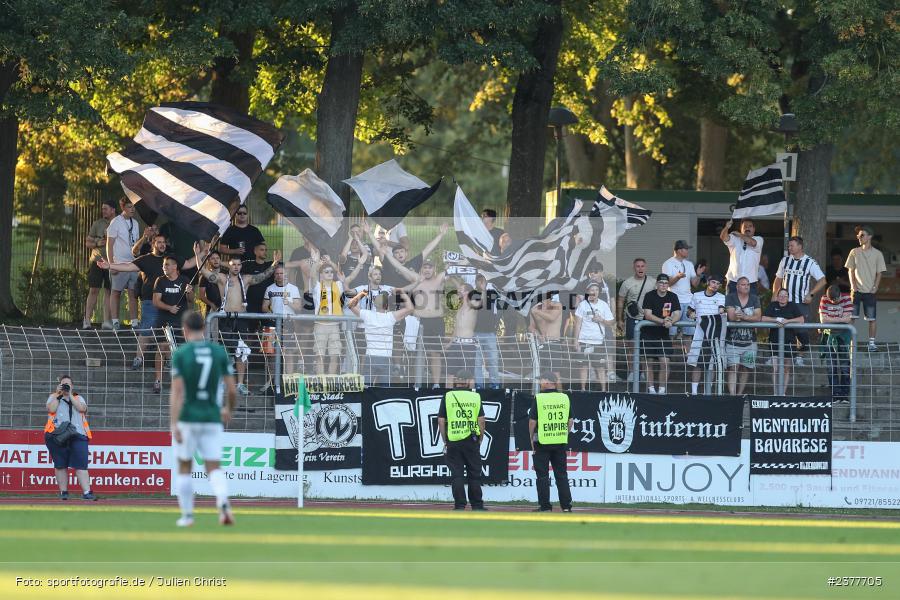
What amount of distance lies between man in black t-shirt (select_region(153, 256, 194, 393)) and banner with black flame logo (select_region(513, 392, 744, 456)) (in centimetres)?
510

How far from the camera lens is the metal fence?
18.9 meters

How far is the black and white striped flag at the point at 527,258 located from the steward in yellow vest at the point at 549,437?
10.0 ft

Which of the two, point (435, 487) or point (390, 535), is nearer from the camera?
point (390, 535)

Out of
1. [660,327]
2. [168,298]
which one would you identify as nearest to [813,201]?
[660,327]

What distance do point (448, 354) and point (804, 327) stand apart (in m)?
5.42

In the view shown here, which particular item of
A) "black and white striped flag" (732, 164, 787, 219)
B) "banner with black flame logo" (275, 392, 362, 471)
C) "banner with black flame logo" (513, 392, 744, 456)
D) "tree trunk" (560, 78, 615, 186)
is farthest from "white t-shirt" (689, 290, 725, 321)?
"tree trunk" (560, 78, 615, 186)

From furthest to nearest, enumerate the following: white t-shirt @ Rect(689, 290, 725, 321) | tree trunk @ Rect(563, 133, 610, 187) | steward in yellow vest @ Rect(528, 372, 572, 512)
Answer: tree trunk @ Rect(563, 133, 610, 187) < white t-shirt @ Rect(689, 290, 725, 321) < steward in yellow vest @ Rect(528, 372, 572, 512)

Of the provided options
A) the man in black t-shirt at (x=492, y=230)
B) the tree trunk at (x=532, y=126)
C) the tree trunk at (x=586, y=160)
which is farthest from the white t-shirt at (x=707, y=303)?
the tree trunk at (x=586, y=160)

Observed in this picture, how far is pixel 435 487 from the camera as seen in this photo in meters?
19.5

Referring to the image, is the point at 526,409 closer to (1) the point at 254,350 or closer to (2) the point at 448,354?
(2) the point at 448,354

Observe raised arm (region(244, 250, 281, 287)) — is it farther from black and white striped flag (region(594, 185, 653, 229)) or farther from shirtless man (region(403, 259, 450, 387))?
black and white striped flag (region(594, 185, 653, 229))

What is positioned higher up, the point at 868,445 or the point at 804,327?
Result: the point at 804,327

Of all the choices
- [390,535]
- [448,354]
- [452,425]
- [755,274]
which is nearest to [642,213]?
[755,274]

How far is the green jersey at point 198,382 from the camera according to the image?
1113cm
